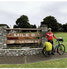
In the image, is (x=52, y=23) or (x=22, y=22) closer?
(x=52, y=23)

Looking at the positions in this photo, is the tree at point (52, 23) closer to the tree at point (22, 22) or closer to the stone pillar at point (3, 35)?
the tree at point (22, 22)

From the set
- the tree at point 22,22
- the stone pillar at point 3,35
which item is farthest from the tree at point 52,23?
the stone pillar at point 3,35

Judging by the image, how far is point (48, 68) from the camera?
13.9ft

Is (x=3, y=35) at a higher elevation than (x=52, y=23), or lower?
lower

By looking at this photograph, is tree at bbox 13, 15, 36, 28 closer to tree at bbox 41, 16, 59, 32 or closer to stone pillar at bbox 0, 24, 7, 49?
tree at bbox 41, 16, 59, 32

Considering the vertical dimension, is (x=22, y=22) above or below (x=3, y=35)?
above

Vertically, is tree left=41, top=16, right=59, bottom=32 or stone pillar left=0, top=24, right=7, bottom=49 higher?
tree left=41, top=16, right=59, bottom=32

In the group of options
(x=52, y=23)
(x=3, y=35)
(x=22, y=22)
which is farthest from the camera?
(x=22, y=22)

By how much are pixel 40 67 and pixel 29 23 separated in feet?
156

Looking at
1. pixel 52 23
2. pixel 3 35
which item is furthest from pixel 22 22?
pixel 3 35

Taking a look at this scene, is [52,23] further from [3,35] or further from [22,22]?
[3,35]

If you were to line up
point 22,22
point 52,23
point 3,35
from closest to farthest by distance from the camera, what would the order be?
point 3,35
point 52,23
point 22,22

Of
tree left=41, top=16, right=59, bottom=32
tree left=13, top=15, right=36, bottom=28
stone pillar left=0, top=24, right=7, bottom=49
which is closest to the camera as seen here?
stone pillar left=0, top=24, right=7, bottom=49

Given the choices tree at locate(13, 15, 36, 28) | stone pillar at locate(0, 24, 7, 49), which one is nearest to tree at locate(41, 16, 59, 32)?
tree at locate(13, 15, 36, 28)
